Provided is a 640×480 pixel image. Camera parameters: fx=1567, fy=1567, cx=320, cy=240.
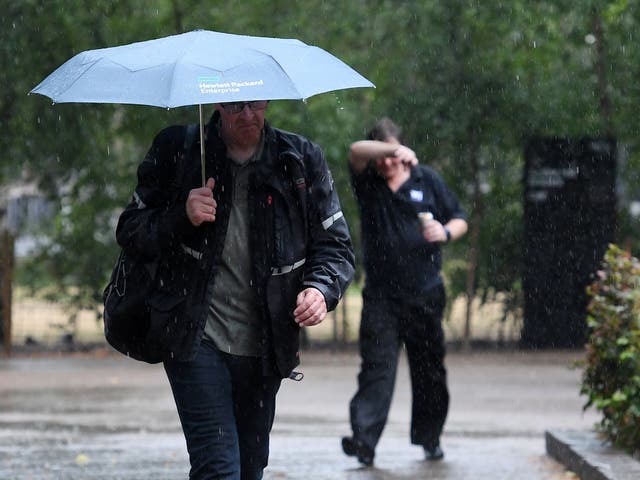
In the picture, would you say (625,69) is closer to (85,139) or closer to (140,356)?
(85,139)

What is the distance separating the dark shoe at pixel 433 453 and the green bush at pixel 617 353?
2.83 ft

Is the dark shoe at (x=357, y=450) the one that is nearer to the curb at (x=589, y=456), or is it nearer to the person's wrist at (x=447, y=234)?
the curb at (x=589, y=456)

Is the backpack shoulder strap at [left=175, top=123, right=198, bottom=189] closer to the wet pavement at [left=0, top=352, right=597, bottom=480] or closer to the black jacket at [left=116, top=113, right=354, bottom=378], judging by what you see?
the black jacket at [left=116, top=113, right=354, bottom=378]

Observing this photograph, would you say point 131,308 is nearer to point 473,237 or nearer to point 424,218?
point 424,218

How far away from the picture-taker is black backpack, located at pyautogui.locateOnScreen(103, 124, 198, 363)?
516 centimetres

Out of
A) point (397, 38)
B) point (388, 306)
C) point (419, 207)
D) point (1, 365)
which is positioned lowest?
point (1, 365)

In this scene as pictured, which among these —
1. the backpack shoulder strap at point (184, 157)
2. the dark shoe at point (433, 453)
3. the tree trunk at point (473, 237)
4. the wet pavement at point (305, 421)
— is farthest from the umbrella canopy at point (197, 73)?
the tree trunk at point (473, 237)

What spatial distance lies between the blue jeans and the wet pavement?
2633mm

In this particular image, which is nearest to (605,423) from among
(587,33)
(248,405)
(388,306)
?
(388,306)

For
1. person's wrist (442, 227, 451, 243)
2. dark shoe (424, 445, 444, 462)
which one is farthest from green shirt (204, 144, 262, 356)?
dark shoe (424, 445, 444, 462)

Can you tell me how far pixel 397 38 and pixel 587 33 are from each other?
1.86 meters

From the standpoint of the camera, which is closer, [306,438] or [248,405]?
[248,405]

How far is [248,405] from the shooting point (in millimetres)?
5359

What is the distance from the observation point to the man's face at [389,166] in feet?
26.9
